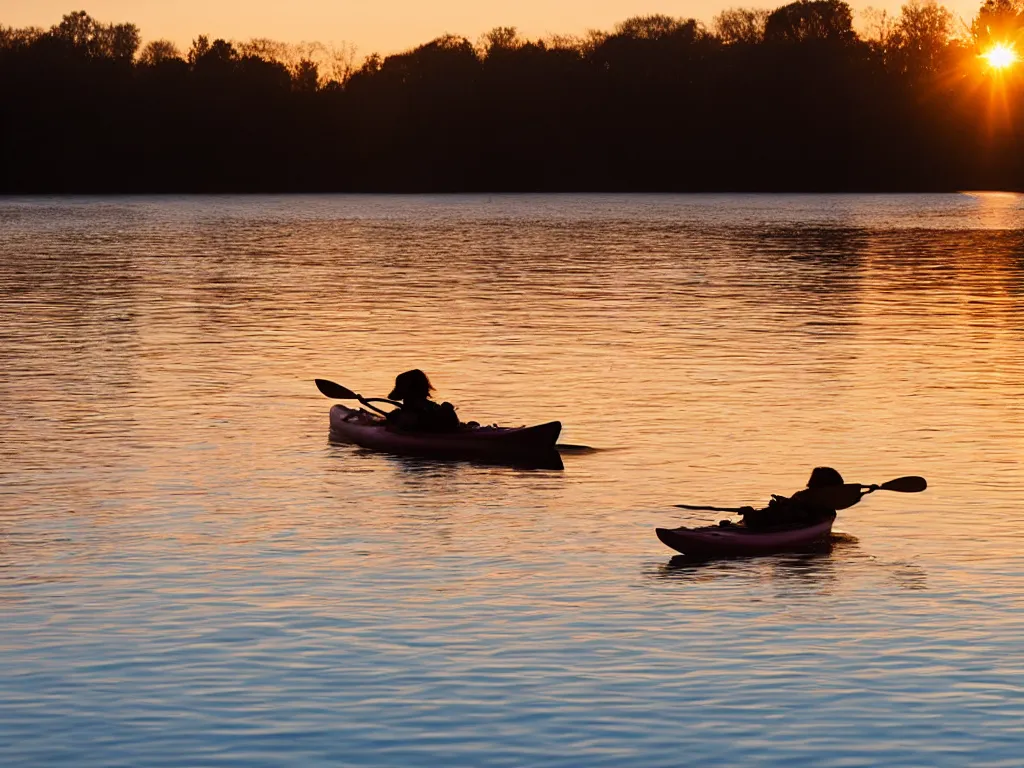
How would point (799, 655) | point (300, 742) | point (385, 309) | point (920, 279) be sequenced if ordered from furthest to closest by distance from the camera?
1. point (920, 279)
2. point (385, 309)
3. point (799, 655)
4. point (300, 742)

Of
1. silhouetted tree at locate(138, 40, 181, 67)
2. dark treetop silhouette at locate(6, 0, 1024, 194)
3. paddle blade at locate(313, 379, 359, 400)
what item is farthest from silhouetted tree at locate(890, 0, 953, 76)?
paddle blade at locate(313, 379, 359, 400)

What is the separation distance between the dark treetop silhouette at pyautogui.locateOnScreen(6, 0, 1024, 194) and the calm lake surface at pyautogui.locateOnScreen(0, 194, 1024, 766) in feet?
338

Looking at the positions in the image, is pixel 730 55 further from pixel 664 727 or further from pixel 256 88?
pixel 664 727

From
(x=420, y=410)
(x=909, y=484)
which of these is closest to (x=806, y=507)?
(x=909, y=484)

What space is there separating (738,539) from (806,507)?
0.80 meters

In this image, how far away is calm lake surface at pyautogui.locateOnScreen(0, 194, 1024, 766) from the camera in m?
11.4

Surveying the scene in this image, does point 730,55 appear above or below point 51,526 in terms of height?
above

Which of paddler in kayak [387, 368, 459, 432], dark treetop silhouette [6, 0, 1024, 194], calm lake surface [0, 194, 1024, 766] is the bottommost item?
calm lake surface [0, 194, 1024, 766]

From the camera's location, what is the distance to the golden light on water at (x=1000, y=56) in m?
144

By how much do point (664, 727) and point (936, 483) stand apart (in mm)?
8872

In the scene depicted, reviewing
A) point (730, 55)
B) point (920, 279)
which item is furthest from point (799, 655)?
point (730, 55)

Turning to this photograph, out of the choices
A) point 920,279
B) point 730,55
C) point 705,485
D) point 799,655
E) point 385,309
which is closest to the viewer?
point 799,655

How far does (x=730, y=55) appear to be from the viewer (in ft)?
476

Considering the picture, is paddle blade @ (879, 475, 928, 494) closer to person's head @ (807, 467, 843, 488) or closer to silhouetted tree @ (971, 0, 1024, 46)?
person's head @ (807, 467, 843, 488)
